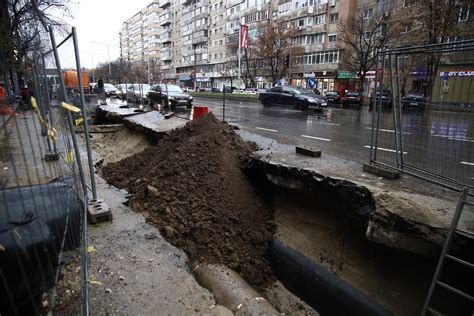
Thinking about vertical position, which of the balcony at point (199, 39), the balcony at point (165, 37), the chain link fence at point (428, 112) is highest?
the balcony at point (165, 37)

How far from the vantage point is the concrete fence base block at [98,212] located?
389 centimetres

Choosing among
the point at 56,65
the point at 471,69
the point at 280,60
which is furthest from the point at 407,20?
the point at 56,65

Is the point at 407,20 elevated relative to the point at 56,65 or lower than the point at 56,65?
elevated

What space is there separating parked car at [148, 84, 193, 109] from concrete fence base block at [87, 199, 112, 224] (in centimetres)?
1508

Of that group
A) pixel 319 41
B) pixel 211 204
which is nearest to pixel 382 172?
pixel 211 204

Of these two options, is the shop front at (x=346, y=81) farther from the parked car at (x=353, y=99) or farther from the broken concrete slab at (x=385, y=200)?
the broken concrete slab at (x=385, y=200)

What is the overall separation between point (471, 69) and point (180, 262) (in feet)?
12.1

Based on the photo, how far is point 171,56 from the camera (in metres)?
91.8

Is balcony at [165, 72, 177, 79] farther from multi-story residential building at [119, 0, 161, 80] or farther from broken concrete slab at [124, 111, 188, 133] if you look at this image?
broken concrete slab at [124, 111, 188, 133]

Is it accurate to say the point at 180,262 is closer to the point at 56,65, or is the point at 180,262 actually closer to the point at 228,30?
the point at 56,65

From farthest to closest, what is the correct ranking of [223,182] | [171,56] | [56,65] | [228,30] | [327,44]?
[171,56] < [228,30] < [327,44] < [223,182] < [56,65]

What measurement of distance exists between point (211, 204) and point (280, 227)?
42.9 inches

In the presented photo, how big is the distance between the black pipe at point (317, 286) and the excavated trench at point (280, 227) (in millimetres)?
11

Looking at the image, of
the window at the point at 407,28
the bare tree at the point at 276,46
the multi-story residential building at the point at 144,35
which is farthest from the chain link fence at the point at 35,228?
the multi-story residential building at the point at 144,35
